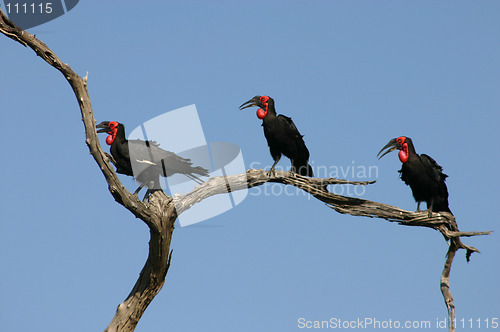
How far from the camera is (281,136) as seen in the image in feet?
26.1

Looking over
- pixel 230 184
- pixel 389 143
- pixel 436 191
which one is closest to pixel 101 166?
pixel 230 184

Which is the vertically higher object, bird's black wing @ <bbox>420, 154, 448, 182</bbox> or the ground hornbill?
the ground hornbill

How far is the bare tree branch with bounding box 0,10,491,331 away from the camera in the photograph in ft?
22.8

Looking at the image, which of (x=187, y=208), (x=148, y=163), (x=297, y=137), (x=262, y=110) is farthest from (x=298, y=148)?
(x=148, y=163)

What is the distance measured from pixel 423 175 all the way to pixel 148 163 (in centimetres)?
348

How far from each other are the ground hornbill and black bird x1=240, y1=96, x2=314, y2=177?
3.50 ft

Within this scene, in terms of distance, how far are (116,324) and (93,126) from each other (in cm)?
246

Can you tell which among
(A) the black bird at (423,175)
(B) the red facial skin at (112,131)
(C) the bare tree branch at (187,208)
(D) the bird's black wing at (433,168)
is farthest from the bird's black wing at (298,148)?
(B) the red facial skin at (112,131)

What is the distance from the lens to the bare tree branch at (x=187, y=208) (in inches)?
274

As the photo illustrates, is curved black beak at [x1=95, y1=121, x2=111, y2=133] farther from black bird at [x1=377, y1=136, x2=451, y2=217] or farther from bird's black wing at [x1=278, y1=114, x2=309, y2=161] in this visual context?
black bird at [x1=377, y1=136, x2=451, y2=217]

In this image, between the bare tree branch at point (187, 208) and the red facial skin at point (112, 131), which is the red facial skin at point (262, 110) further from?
the red facial skin at point (112, 131)

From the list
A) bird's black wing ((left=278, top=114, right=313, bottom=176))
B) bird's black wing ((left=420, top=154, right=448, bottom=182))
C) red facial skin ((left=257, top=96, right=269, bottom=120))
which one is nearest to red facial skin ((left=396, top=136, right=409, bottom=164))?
bird's black wing ((left=420, top=154, right=448, bottom=182))

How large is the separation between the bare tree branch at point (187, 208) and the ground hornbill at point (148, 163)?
0.74 feet

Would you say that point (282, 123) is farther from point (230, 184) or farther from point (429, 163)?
point (429, 163)
